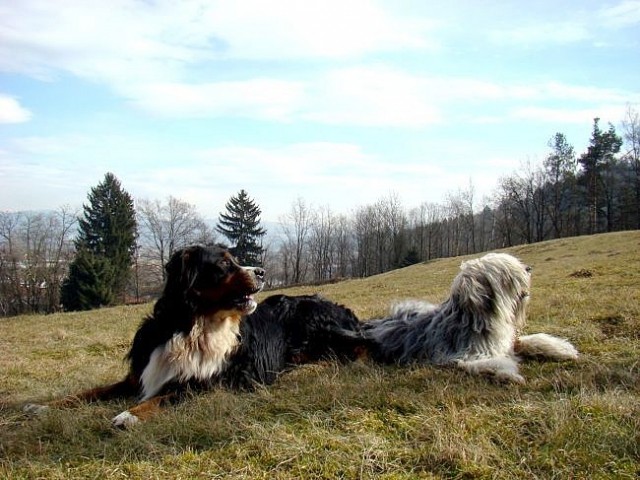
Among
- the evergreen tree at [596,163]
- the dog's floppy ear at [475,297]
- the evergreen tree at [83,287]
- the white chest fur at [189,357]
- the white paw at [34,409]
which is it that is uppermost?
the evergreen tree at [596,163]

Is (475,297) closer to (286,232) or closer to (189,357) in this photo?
(189,357)

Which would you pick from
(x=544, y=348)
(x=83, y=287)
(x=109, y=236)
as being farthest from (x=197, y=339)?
(x=109, y=236)

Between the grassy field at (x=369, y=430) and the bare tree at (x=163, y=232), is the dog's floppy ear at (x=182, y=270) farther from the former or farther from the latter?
the bare tree at (x=163, y=232)

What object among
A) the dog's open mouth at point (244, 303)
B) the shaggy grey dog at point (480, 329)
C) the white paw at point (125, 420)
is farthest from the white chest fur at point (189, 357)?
the shaggy grey dog at point (480, 329)

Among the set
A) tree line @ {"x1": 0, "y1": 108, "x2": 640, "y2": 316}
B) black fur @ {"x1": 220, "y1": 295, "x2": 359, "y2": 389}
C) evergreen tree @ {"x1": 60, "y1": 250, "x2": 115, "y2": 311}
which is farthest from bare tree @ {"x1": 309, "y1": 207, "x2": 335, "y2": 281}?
black fur @ {"x1": 220, "y1": 295, "x2": 359, "y2": 389}

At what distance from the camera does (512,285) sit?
543 centimetres

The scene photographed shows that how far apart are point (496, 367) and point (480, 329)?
2.19 feet

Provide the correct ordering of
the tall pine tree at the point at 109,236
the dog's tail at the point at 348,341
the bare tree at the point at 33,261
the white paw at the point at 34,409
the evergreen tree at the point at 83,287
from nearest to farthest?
1. the white paw at the point at 34,409
2. the dog's tail at the point at 348,341
3. the evergreen tree at the point at 83,287
4. the tall pine tree at the point at 109,236
5. the bare tree at the point at 33,261

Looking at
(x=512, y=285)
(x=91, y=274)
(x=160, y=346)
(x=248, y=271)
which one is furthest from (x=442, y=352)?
(x=91, y=274)

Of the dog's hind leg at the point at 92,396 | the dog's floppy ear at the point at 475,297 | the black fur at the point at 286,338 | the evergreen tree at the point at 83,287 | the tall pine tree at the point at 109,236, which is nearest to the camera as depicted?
the dog's hind leg at the point at 92,396

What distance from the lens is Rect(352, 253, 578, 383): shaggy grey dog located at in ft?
16.9

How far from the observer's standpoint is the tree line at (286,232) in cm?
5328

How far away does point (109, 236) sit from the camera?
Result: 54.4 m

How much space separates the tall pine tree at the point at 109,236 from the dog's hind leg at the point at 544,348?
47.8 meters
